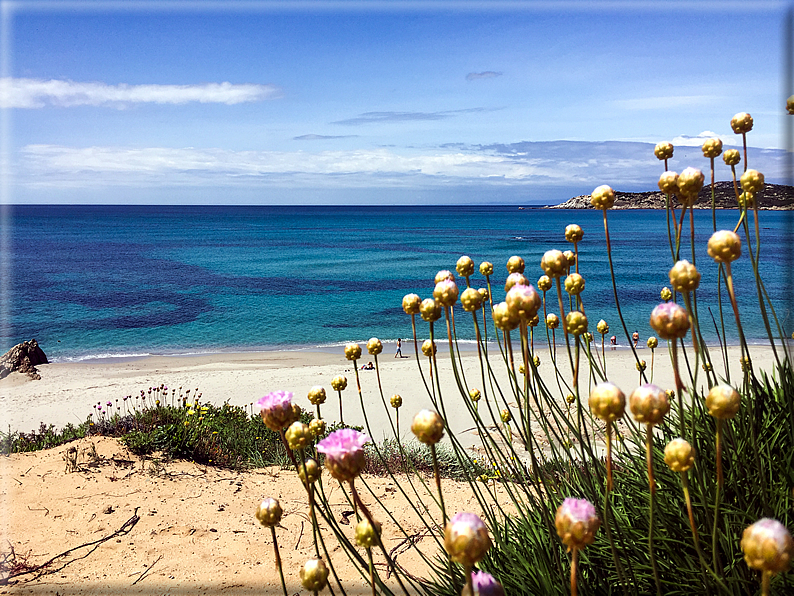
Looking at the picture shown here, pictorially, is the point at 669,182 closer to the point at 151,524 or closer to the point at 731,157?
the point at 731,157

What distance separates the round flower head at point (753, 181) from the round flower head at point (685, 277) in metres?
0.74

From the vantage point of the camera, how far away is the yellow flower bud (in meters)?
1.80

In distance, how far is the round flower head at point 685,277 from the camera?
1.22 meters

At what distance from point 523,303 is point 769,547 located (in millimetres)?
597

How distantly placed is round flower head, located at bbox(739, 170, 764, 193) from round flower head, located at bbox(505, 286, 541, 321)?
1043 mm

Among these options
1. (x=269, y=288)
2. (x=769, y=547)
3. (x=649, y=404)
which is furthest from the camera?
(x=269, y=288)

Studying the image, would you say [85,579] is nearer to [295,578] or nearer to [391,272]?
[295,578]

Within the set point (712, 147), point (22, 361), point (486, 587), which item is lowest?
point (22, 361)

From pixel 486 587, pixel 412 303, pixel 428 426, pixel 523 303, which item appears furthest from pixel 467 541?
pixel 412 303

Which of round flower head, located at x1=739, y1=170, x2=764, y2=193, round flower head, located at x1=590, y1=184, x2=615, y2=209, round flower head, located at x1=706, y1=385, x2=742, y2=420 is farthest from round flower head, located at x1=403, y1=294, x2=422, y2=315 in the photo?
round flower head, located at x1=739, y1=170, x2=764, y2=193

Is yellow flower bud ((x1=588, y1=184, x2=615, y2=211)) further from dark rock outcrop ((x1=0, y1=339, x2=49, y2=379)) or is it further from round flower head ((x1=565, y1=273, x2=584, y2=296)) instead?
dark rock outcrop ((x1=0, y1=339, x2=49, y2=379))

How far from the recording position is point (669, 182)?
1.61m

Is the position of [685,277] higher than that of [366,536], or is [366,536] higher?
A: [685,277]

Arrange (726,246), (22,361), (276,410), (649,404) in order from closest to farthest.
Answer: (649,404), (726,246), (276,410), (22,361)
